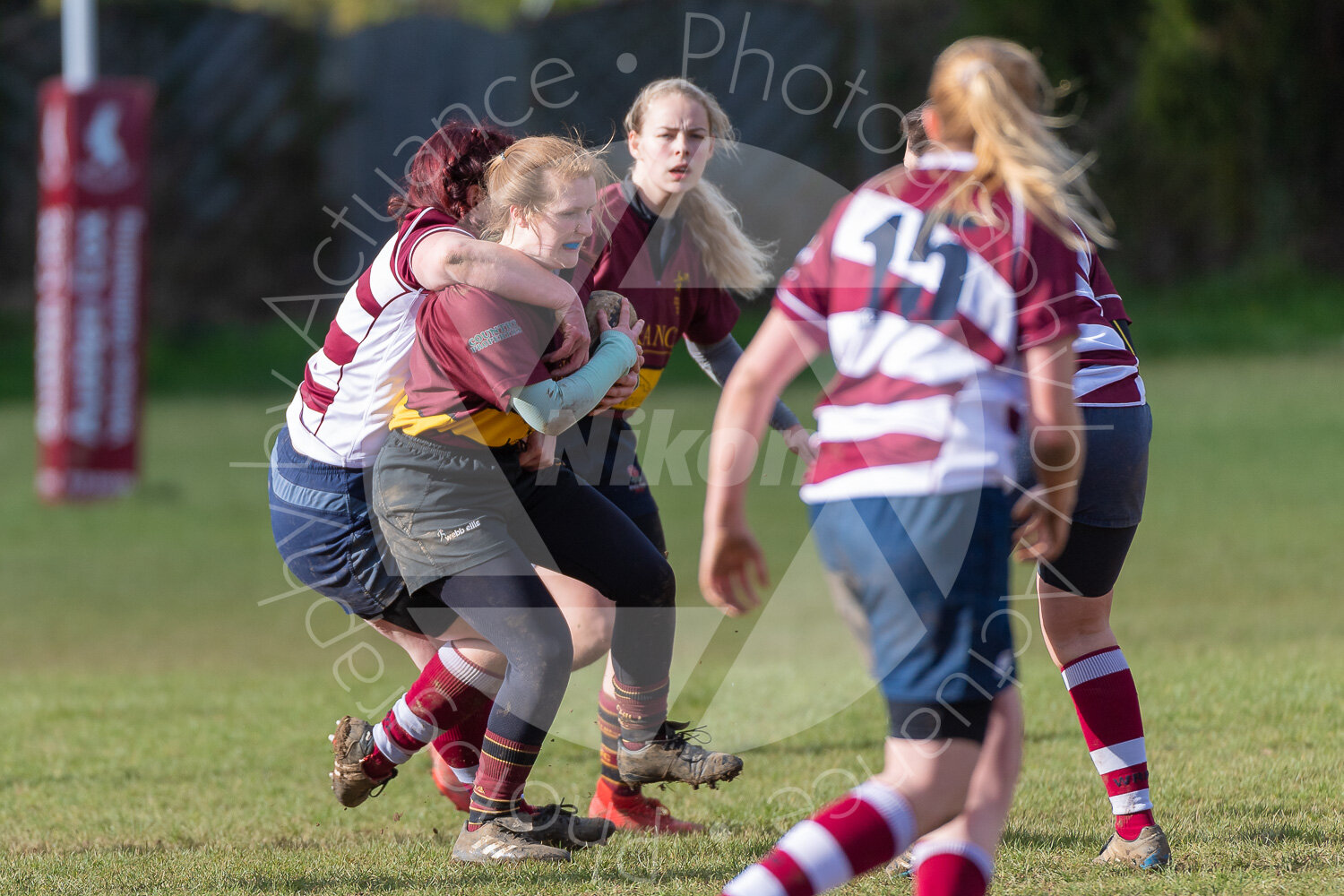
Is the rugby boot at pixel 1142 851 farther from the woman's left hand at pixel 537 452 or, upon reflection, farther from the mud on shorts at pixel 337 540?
the mud on shorts at pixel 337 540

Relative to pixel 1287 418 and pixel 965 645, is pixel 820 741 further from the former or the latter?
pixel 1287 418

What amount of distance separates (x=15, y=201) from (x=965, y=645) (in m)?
26.8

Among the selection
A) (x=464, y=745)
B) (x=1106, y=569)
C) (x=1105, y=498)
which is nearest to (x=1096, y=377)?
(x=1105, y=498)

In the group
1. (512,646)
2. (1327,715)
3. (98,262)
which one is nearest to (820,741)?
(1327,715)

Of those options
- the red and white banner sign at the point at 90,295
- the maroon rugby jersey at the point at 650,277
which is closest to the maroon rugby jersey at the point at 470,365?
the maroon rugby jersey at the point at 650,277

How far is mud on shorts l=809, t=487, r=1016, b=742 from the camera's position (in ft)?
8.14

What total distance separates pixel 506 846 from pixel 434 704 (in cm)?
44

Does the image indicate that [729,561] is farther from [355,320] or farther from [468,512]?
[355,320]

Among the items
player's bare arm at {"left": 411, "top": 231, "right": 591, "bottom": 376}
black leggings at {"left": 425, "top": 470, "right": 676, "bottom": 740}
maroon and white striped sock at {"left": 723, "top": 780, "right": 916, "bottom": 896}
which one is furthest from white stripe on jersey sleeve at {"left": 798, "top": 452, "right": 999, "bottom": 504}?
black leggings at {"left": 425, "top": 470, "right": 676, "bottom": 740}

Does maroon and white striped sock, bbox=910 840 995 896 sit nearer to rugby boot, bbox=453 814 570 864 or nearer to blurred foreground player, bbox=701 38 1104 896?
blurred foreground player, bbox=701 38 1104 896

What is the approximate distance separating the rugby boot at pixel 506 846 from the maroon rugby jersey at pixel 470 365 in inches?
39.1

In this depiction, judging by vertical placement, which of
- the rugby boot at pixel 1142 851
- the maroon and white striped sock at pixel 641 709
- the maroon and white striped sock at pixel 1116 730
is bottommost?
the maroon and white striped sock at pixel 641 709

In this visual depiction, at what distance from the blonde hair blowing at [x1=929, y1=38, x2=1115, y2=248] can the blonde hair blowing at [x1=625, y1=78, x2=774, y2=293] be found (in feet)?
5.50

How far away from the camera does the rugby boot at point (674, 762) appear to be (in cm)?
389
